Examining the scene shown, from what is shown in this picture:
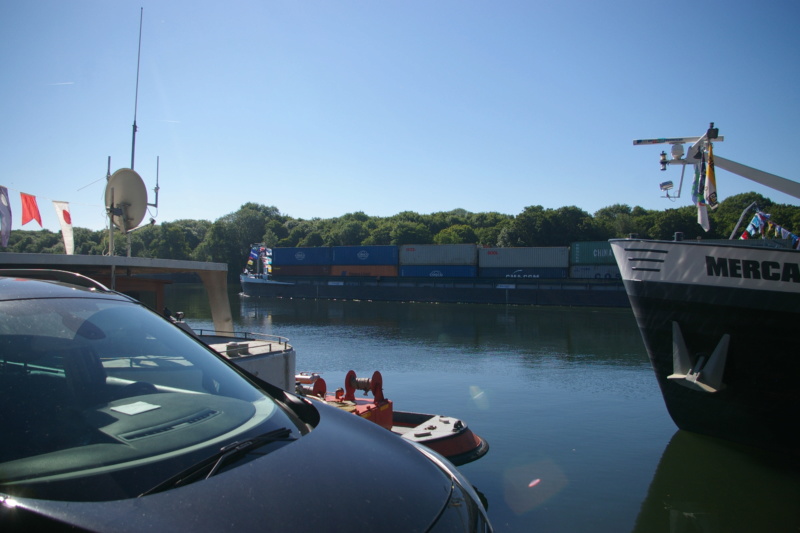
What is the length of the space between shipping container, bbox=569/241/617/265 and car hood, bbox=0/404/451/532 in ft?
186

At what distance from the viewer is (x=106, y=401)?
83.4 inches

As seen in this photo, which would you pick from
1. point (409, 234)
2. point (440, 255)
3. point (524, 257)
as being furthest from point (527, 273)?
point (409, 234)

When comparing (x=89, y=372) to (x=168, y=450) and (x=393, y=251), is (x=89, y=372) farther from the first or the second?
(x=393, y=251)

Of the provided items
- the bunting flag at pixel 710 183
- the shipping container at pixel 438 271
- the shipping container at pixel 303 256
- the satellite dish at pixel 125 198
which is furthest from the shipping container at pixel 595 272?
the satellite dish at pixel 125 198

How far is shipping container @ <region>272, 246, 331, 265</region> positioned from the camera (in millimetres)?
70000

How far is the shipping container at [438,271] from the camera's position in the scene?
62.2 metres

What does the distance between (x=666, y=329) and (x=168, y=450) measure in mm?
11037

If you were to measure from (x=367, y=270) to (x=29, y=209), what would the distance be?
184 ft

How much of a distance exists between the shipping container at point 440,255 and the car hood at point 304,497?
6110cm

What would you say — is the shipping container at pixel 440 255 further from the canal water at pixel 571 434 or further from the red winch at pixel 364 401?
the red winch at pixel 364 401

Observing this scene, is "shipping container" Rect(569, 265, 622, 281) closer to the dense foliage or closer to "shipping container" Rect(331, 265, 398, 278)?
the dense foliage

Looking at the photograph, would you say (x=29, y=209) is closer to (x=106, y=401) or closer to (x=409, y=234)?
(x=106, y=401)

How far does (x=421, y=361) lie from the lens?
76.7ft

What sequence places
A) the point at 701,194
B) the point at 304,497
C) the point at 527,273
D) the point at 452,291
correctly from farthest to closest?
the point at 452,291 → the point at 527,273 → the point at 701,194 → the point at 304,497
